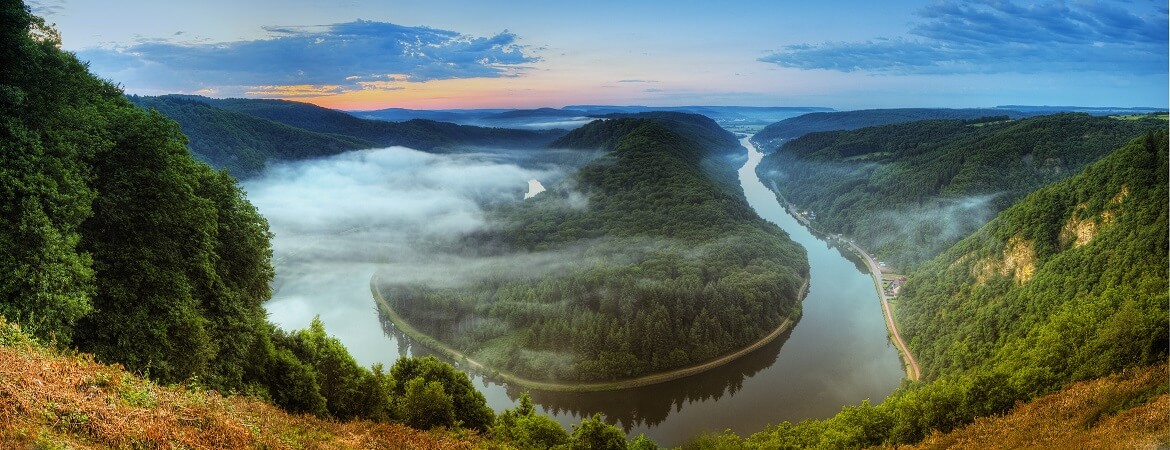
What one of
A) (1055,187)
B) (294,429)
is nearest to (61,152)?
(294,429)

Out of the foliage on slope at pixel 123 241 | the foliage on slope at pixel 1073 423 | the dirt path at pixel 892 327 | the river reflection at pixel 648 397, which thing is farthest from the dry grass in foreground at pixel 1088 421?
the dirt path at pixel 892 327

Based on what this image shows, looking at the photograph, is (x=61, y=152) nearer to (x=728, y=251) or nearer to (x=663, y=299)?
(x=663, y=299)

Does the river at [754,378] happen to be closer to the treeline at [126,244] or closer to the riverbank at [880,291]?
the riverbank at [880,291]

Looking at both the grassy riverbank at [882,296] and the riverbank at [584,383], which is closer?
the riverbank at [584,383]

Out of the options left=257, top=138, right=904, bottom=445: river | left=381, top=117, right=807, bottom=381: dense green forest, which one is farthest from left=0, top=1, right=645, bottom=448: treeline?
left=381, top=117, right=807, bottom=381: dense green forest

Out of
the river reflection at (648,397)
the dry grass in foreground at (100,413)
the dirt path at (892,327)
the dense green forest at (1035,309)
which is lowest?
the river reflection at (648,397)

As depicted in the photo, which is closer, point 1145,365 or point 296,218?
point 1145,365
